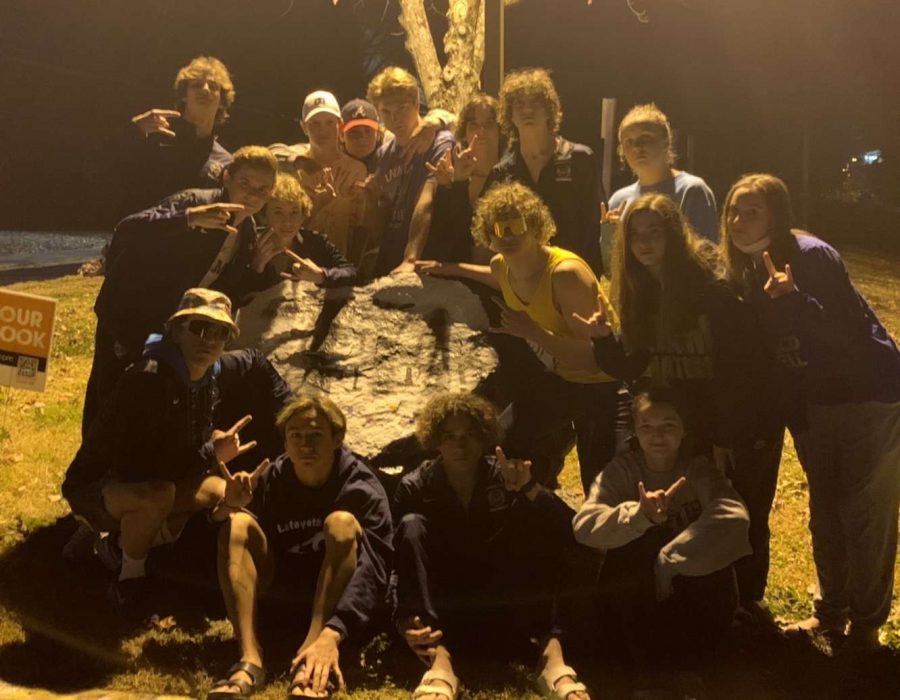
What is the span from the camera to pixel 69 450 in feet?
17.7

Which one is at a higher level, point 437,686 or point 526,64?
point 526,64

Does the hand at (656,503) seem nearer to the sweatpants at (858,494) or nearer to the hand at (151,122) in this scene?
the sweatpants at (858,494)

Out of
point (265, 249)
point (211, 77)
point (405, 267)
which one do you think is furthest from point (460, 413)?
point (211, 77)

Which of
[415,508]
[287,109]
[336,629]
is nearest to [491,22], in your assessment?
[287,109]

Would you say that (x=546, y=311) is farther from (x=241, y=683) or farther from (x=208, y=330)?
(x=241, y=683)

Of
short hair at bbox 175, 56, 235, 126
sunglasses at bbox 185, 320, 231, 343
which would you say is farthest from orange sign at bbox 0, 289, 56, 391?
short hair at bbox 175, 56, 235, 126

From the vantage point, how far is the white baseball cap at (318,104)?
4.61 metres

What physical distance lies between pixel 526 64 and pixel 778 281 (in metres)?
2.00

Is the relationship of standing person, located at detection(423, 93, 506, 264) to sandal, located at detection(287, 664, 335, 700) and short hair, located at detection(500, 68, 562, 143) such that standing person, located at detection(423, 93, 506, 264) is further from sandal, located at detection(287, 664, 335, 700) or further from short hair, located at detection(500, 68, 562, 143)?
sandal, located at detection(287, 664, 335, 700)

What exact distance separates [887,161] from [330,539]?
304 centimetres

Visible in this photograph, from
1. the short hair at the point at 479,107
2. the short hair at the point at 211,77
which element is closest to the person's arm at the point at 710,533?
the short hair at the point at 479,107

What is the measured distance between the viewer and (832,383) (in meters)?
3.47

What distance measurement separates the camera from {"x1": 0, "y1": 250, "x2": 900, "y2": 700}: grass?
354cm

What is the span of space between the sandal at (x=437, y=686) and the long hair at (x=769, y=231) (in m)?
1.92
